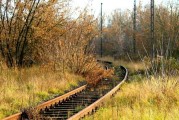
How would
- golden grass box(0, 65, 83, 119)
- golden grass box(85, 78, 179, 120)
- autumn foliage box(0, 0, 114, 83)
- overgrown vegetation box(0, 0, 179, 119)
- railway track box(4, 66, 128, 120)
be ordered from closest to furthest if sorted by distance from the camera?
golden grass box(85, 78, 179, 120) < railway track box(4, 66, 128, 120) < golden grass box(0, 65, 83, 119) < overgrown vegetation box(0, 0, 179, 119) < autumn foliage box(0, 0, 114, 83)

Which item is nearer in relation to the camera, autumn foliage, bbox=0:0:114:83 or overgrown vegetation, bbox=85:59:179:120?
overgrown vegetation, bbox=85:59:179:120

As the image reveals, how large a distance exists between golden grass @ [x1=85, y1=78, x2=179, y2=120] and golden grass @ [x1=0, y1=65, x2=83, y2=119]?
2.48 m

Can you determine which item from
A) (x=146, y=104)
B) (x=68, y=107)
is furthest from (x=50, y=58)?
(x=146, y=104)

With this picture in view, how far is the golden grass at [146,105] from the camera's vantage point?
8.20 m

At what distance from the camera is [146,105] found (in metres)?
10.0

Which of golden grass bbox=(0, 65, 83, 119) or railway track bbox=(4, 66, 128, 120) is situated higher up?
golden grass bbox=(0, 65, 83, 119)

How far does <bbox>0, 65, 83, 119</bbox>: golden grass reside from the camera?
1045 cm

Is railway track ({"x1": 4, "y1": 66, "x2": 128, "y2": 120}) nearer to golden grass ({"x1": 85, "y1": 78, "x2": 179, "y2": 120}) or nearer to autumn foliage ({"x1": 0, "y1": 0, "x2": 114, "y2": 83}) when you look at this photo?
golden grass ({"x1": 85, "y1": 78, "x2": 179, "y2": 120})

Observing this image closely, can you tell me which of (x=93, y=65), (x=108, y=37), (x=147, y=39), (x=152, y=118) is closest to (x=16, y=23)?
(x=93, y=65)

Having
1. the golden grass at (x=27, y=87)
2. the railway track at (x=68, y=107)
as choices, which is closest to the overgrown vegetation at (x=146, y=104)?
the railway track at (x=68, y=107)

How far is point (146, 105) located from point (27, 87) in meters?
5.21

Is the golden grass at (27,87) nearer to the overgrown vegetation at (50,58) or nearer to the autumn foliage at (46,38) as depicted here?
the overgrown vegetation at (50,58)

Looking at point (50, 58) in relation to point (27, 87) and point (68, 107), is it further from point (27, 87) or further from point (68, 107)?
point (68, 107)

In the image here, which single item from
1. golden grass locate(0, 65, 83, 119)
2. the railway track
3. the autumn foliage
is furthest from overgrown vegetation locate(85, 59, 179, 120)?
the autumn foliage
